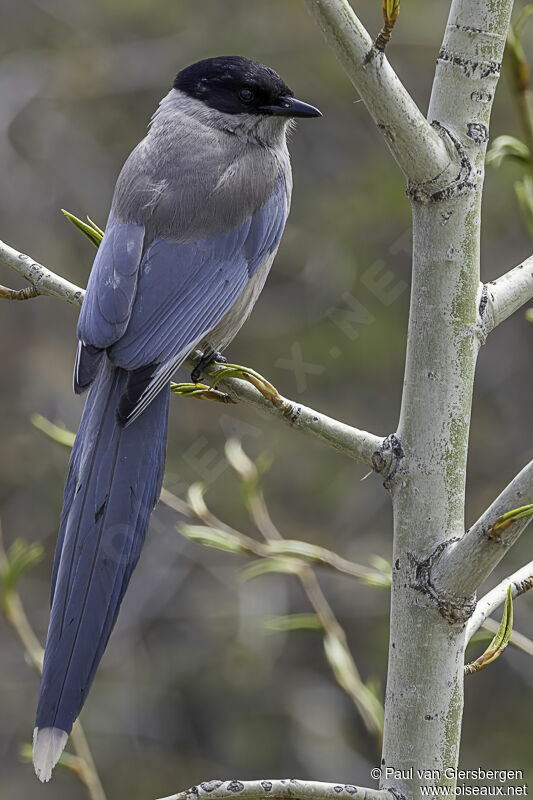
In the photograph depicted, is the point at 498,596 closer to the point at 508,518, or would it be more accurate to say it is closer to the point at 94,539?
the point at 508,518

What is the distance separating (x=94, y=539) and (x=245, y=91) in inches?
58.0

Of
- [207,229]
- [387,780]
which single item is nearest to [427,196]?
[387,780]

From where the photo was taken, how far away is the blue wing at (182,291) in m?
1.91

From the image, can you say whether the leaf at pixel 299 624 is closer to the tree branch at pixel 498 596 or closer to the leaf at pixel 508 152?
the tree branch at pixel 498 596

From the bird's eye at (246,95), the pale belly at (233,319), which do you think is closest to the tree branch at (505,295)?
the pale belly at (233,319)

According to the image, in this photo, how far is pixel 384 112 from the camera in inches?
48.0

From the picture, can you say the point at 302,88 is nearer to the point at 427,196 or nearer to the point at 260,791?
the point at 427,196

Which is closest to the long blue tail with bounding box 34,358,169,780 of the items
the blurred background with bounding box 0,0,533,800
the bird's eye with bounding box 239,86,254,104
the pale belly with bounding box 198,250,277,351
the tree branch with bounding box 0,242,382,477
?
the tree branch with bounding box 0,242,382,477

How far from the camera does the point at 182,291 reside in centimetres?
217

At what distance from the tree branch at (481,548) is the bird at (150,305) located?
582mm

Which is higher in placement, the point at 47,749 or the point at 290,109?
the point at 290,109

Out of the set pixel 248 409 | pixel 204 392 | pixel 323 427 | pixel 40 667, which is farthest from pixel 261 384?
pixel 248 409

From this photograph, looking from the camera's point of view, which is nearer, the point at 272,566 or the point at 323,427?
the point at 323,427

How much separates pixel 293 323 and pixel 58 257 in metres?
1.50
